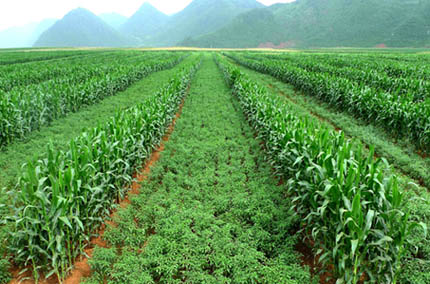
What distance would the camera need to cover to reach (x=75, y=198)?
3.78 m

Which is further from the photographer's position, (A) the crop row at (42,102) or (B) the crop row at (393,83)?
(B) the crop row at (393,83)

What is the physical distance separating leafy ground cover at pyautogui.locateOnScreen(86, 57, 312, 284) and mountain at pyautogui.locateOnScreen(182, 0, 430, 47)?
12653 centimetres

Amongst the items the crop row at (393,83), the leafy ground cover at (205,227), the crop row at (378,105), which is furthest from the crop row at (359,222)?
the crop row at (393,83)

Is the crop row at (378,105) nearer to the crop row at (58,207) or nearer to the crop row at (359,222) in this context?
the crop row at (359,222)

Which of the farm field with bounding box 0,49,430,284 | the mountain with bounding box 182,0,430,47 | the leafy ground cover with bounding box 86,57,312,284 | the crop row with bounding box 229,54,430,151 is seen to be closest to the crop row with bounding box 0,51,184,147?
the farm field with bounding box 0,49,430,284

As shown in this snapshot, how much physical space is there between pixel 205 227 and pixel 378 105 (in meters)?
9.27

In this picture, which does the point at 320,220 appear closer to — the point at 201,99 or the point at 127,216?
the point at 127,216

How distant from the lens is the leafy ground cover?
12.0 ft

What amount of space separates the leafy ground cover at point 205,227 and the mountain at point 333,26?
415 ft

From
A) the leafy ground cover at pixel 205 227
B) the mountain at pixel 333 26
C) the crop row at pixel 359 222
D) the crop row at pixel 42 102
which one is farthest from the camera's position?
the mountain at pixel 333 26

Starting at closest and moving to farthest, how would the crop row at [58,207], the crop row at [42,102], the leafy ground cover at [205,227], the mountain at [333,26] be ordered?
the crop row at [58,207] < the leafy ground cover at [205,227] < the crop row at [42,102] < the mountain at [333,26]

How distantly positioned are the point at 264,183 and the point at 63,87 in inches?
433

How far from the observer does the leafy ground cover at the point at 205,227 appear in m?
3.65

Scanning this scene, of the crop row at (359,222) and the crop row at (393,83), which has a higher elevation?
the crop row at (393,83)
